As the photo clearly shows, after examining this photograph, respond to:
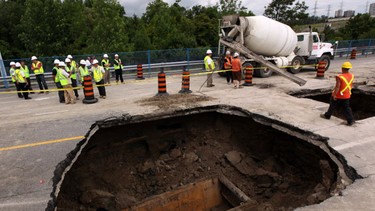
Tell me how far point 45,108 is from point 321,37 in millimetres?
16121

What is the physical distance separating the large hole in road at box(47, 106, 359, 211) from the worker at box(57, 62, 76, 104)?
2.76 metres

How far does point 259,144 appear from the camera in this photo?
8461mm

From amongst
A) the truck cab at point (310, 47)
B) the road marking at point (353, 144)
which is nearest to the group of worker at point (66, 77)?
the road marking at point (353, 144)

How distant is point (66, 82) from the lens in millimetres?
9211

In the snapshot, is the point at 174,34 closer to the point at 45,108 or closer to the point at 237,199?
the point at 45,108

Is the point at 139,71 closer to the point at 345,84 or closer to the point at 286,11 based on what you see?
the point at 345,84

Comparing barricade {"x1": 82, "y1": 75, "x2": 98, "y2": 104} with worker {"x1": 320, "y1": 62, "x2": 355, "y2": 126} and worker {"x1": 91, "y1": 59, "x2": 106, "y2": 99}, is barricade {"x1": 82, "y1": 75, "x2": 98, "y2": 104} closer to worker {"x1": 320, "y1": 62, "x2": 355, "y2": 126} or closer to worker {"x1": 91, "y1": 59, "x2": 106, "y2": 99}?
worker {"x1": 91, "y1": 59, "x2": 106, "y2": 99}

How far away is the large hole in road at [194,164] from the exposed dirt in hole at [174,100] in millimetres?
500

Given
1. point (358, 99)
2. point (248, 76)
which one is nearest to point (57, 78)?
point (248, 76)

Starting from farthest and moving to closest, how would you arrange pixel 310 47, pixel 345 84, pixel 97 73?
pixel 310 47 → pixel 97 73 → pixel 345 84

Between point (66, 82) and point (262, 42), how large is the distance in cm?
948

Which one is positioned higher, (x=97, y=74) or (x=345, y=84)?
(x=97, y=74)

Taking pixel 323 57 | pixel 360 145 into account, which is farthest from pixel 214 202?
pixel 323 57

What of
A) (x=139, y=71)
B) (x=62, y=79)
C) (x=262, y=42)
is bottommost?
(x=139, y=71)
